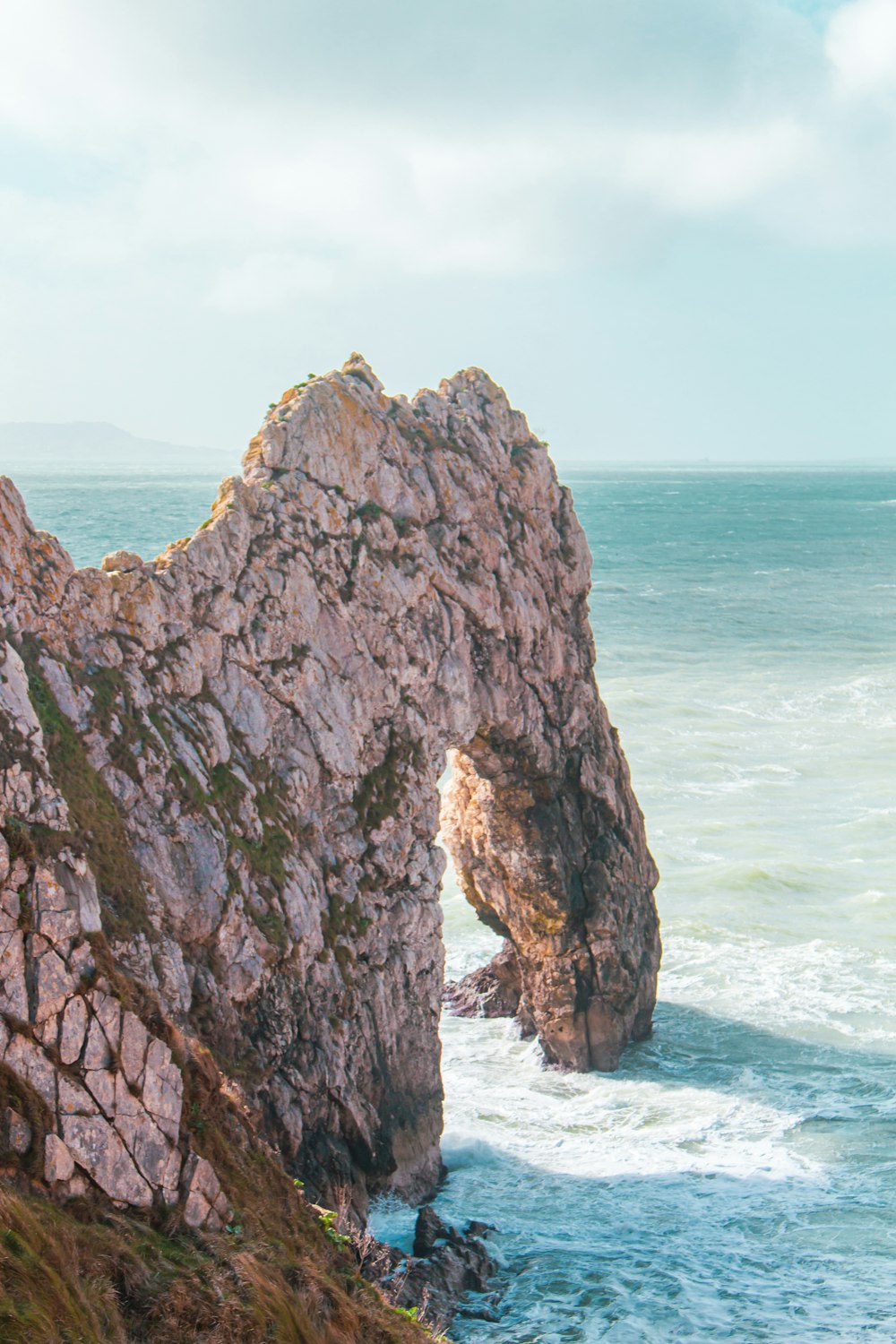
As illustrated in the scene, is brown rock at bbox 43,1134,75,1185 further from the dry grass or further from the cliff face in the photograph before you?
the dry grass

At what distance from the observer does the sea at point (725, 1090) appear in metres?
21.8

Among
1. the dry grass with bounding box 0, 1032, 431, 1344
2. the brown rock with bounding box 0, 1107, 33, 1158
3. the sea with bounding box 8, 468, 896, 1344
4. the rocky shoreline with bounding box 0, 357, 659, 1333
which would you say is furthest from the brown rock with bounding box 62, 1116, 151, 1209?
the sea with bounding box 8, 468, 896, 1344

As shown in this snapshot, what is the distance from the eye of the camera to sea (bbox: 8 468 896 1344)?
71.4 feet

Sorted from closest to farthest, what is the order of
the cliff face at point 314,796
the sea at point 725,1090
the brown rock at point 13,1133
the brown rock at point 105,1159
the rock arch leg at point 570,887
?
the brown rock at point 13,1133 < the brown rock at point 105,1159 < the cliff face at point 314,796 < the sea at point 725,1090 < the rock arch leg at point 570,887

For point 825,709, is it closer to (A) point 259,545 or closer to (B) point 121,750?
(A) point 259,545

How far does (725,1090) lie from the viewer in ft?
97.3

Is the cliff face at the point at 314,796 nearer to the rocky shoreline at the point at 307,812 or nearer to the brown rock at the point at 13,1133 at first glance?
the rocky shoreline at the point at 307,812

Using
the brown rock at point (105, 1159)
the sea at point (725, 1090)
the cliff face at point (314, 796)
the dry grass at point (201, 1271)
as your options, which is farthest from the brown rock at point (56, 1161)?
the sea at point (725, 1090)

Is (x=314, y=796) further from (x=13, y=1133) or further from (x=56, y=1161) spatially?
(x=13, y=1133)

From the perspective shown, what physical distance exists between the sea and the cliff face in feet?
6.88

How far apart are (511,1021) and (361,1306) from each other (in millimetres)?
19753

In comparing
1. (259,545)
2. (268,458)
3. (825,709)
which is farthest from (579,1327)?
(825,709)

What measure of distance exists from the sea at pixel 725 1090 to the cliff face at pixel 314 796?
2098mm

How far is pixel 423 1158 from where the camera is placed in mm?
24703
